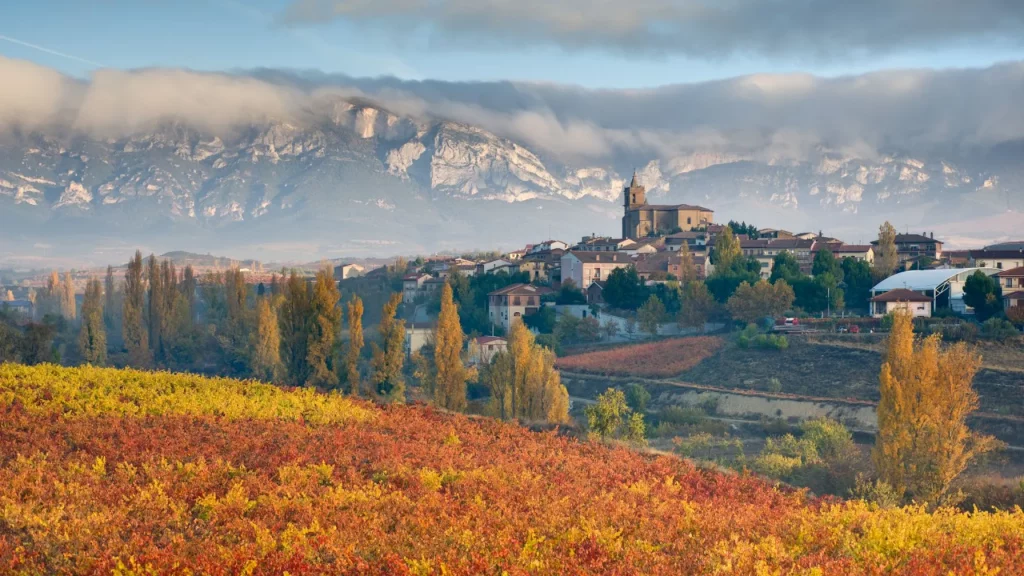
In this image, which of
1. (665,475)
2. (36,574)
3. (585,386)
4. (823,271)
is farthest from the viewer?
(823,271)

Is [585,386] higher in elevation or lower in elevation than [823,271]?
lower

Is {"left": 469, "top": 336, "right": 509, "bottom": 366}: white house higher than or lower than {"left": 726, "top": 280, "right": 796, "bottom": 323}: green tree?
lower

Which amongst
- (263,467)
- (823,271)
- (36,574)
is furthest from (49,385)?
(823,271)

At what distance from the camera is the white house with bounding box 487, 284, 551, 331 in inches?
3504

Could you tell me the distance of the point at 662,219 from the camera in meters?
142

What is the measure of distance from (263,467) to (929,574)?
31.1ft

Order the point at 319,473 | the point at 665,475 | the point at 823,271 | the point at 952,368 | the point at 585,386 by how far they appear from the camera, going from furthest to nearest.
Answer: the point at 823,271, the point at 585,386, the point at 952,368, the point at 665,475, the point at 319,473

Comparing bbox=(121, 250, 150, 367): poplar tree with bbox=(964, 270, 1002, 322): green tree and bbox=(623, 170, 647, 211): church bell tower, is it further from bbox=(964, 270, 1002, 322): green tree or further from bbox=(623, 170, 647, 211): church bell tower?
bbox=(623, 170, 647, 211): church bell tower

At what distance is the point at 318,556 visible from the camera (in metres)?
11.7

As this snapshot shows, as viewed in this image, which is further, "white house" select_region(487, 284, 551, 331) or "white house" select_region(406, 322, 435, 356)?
"white house" select_region(487, 284, 551, 331)

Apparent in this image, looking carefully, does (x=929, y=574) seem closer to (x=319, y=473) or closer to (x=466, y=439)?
(x=319, y=473)

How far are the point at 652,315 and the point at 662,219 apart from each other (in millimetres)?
66008

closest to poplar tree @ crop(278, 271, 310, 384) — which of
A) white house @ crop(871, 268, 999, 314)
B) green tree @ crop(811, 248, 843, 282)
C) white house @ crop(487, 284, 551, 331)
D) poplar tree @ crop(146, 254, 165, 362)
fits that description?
poplar tree @ crop(146, 254, 165, 362)

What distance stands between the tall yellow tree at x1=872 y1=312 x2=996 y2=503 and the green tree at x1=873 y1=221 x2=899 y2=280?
51.2 metres
